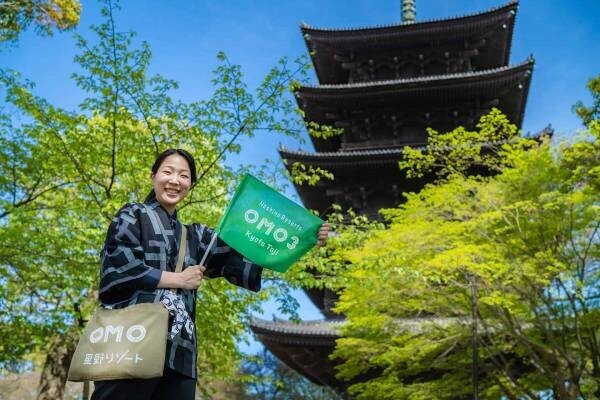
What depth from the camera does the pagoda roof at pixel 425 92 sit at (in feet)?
52.5

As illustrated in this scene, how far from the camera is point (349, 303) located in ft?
32.5

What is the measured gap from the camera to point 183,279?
6.60ft

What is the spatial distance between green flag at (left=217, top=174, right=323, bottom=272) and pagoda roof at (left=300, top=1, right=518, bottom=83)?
629 inches

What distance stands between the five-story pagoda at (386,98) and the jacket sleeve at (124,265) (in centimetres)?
1112

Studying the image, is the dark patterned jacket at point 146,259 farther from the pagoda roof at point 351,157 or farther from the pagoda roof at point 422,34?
the pagoda roof at point 422,34

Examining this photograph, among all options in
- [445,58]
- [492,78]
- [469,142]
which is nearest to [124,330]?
[469,142]

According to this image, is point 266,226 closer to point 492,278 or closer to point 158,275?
point 158,275

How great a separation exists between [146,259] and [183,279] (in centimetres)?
18

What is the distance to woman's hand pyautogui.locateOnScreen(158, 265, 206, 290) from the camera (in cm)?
198

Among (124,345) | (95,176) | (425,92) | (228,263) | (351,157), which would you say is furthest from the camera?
(425,92)

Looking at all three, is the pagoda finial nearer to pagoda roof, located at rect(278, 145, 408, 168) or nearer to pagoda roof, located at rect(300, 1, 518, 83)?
pagoda roof, located at rect(300, 1, 518, 83)

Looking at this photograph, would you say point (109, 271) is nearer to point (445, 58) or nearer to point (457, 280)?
point (457, 280)

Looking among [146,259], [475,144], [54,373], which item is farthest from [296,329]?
[146,259]

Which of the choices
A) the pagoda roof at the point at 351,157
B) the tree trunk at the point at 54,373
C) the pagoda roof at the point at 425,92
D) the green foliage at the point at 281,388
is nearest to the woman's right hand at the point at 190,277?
the tree trunk at the point at 54,373
